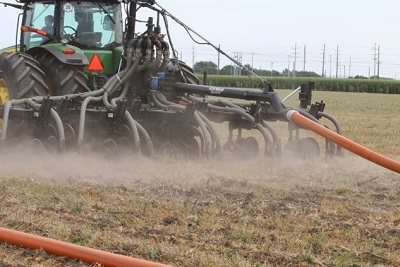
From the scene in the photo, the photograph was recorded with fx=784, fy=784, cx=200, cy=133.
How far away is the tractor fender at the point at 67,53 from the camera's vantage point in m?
9.15

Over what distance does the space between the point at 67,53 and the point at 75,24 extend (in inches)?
24.4

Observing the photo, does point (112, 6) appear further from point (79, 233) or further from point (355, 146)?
point (79, 233)

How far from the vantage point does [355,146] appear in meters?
6.60

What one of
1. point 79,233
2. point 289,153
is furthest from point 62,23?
point 79,233

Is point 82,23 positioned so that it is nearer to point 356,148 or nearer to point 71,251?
point 356,148

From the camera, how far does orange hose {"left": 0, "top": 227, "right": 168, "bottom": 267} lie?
154 inches

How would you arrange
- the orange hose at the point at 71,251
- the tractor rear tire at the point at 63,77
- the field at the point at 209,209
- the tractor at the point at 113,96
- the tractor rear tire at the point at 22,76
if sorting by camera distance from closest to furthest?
the orange hose at the point at 71,251
the field at the point at 209,209
the tractor at the point at 113,96
the tractor rear tire at the point at 22,76
the tractor rear tire at the point at 63,77

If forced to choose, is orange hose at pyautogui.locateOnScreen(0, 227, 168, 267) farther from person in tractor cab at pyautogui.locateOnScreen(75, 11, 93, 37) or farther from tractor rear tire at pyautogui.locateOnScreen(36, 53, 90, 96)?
person in tractor cab at pyautogui.locateOnScreen(75, 11, 93, 37)

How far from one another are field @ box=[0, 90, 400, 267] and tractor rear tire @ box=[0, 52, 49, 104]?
3.06 ft

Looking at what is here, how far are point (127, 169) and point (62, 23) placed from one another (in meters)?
2.62

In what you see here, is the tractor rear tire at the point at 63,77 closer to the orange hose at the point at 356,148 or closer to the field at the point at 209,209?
the field at the point at 209,209

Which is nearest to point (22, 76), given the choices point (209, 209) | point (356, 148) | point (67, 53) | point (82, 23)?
point (67, 53)

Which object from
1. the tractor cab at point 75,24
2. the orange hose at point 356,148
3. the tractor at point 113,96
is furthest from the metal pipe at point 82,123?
the orange hose at point 356,148

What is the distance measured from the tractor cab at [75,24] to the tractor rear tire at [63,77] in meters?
0.37
